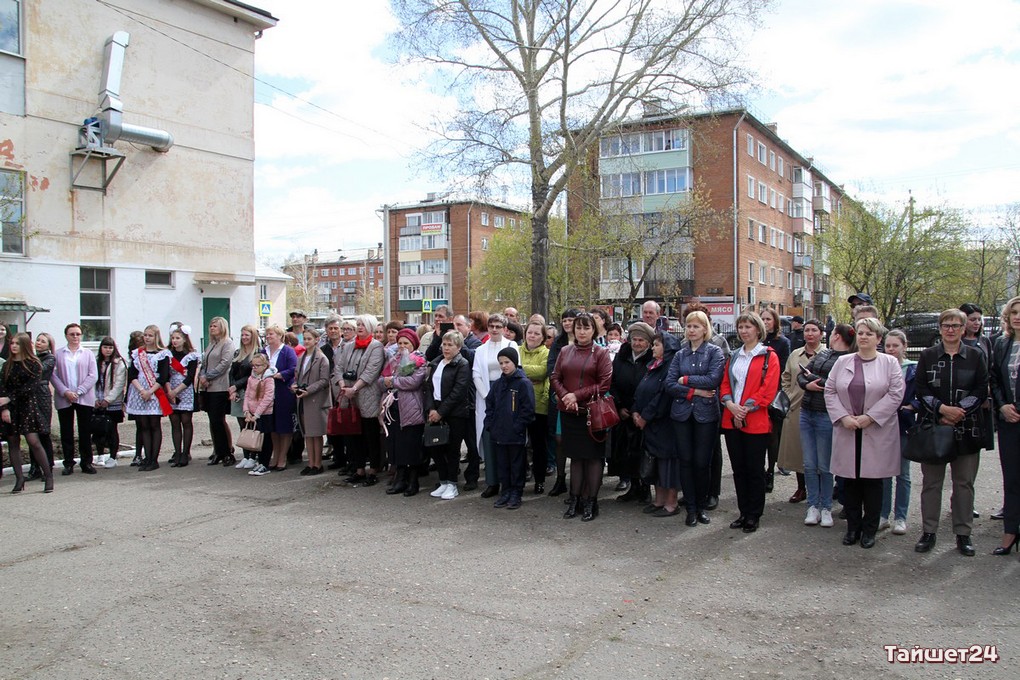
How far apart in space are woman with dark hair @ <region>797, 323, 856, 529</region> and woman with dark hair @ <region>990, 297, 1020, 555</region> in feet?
4.18

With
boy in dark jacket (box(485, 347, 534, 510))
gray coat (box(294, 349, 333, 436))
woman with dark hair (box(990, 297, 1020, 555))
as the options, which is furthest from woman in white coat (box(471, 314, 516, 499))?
woman with dark hair (box(990, 297, 1020, 555))

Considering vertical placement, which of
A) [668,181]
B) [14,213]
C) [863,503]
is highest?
[668,181]

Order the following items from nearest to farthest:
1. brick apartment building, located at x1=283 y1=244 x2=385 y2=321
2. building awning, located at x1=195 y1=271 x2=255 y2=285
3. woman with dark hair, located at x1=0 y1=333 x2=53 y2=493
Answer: woman with dark hair, located at x1=0 y1=333 x2=53 y2=493 → building awning, located at x1=195 y1=271 x2=255 y2=285 → brick apartment building, located at x1=283 y1=244 x2=385 y2=321

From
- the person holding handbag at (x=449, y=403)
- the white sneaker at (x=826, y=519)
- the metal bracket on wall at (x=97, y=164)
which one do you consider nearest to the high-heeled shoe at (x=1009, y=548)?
the white sneaker at (x=826, y=519)

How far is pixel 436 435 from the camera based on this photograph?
26.0 ft

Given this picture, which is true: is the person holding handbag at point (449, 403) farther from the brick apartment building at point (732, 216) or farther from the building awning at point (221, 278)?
the brick apartment building at point (732, 216)

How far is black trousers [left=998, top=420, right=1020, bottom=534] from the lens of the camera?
5.69m

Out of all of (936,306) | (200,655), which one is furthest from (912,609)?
(936,306)

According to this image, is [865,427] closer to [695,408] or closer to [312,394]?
[695,408]

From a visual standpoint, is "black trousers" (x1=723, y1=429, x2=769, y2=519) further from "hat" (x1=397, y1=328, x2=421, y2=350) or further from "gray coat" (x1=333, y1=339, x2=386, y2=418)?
"gray coat" (x1=333, y1=339, x2=386, y2=418)

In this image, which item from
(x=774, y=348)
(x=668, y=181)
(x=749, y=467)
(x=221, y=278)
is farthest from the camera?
(x=668, y=181)

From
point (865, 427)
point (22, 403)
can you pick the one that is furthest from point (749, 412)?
point (22, 403)

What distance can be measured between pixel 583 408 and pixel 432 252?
236ft

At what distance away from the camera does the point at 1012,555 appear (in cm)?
574
